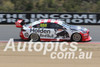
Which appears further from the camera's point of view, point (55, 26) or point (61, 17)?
point (61, 17)

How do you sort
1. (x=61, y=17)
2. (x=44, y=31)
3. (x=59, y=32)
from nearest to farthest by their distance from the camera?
(x=59, y=32)
(x=44, y=31)
(x=61, y=17)

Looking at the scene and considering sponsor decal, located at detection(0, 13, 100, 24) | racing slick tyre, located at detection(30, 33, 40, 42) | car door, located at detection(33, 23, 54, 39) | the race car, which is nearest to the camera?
the race car

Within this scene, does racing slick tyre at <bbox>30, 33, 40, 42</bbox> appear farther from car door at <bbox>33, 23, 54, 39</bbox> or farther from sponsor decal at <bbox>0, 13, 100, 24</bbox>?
sponsor decal at <bbox>0, 13, 100, 24</bbox>

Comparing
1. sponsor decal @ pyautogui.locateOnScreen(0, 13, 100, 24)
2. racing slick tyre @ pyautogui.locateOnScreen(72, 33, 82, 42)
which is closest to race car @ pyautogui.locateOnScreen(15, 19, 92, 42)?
racing slick tyre @ pyautogui.locateOnScreen(72, 33, 82, 42)

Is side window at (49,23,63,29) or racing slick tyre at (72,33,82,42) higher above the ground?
side window at (49,23,63,29)

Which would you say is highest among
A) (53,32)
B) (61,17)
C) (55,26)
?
(55,26)

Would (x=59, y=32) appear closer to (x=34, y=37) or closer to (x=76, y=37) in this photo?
(x=76, y=37)

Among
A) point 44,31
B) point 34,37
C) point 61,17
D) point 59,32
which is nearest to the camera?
point 59,32

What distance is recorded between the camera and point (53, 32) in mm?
12766

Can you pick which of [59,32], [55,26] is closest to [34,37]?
[55,26]

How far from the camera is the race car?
1269 cm

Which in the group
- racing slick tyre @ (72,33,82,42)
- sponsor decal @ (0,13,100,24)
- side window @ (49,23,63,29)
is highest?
side window @ (49,23,63,29)

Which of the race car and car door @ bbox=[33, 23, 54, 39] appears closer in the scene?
the race car

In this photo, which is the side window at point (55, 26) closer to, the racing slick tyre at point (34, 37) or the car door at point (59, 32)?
the car door at point (59, 32)
